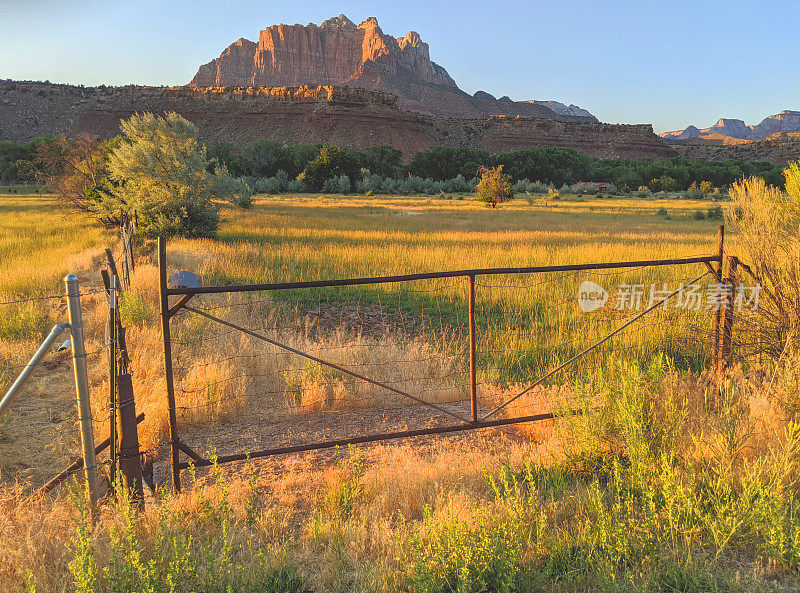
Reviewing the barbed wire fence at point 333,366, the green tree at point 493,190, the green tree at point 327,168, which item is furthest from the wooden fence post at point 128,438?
the green tree at point 327,168

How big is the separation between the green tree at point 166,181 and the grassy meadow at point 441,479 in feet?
30.5

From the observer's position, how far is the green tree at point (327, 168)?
56.6 metres

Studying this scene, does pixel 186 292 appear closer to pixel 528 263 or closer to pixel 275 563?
pixel 275 563

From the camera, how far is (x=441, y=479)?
407 cm

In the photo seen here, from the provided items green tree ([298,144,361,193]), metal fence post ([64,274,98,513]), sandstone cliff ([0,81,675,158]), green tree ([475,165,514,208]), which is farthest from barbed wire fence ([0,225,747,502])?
sandstone cliff ([0,81,675,158])

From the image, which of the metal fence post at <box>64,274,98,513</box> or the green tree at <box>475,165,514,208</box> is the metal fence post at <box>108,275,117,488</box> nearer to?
the metal fence post at <box>64,274,98,513</box>

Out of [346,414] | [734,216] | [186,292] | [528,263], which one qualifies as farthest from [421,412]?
[528,263]

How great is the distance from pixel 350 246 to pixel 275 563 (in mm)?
14323

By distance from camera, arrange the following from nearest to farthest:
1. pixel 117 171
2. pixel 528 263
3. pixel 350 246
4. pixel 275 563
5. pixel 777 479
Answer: pixel 275 563
pixel 777 479
pixel 528 263
pixel 350 246
pixel 117 171

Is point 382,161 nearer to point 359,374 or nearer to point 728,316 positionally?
point 728,316

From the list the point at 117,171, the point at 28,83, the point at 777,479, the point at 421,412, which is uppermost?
the point at 28,83

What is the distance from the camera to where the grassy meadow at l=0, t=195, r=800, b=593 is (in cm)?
294

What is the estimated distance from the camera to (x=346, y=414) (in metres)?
5.98

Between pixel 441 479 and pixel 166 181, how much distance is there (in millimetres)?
17409
